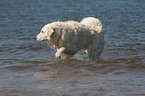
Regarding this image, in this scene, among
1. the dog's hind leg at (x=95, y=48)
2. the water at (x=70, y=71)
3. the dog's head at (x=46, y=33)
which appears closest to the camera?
the water at (x=70, y=71)

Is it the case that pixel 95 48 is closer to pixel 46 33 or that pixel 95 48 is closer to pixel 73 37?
pixel 73 37

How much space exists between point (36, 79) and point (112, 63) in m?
2.54

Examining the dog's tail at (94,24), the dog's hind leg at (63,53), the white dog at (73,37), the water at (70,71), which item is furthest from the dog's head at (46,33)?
the dog's tail at (94,24)

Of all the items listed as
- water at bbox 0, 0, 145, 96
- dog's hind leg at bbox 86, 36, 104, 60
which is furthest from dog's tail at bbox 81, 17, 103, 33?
water at bbox 0, 0, 145, 96

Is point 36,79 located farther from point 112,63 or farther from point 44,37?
point 112,63

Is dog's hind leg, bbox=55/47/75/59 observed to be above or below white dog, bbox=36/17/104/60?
below

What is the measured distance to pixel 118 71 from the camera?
6.38 metres

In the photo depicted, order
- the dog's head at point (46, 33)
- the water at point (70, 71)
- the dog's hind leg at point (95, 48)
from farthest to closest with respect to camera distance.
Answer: the dog's hind leg at point (95, 48), the dog's head at point (46, 33), the water at point (70, 71)

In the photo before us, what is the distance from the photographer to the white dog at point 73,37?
7.00 meters

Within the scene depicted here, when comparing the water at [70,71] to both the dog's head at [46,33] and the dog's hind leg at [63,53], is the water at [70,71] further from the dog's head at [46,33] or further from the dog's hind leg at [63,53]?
the dog's head at [46,33]

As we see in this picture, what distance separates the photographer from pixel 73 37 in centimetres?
711

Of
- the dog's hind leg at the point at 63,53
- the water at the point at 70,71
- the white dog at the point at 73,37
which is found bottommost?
the water at the point at 70,71

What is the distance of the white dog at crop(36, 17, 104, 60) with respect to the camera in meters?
7.00

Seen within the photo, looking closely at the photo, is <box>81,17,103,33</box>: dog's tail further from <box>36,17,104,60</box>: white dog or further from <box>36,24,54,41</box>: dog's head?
<box>36,24,54,41</box>: dog's head
